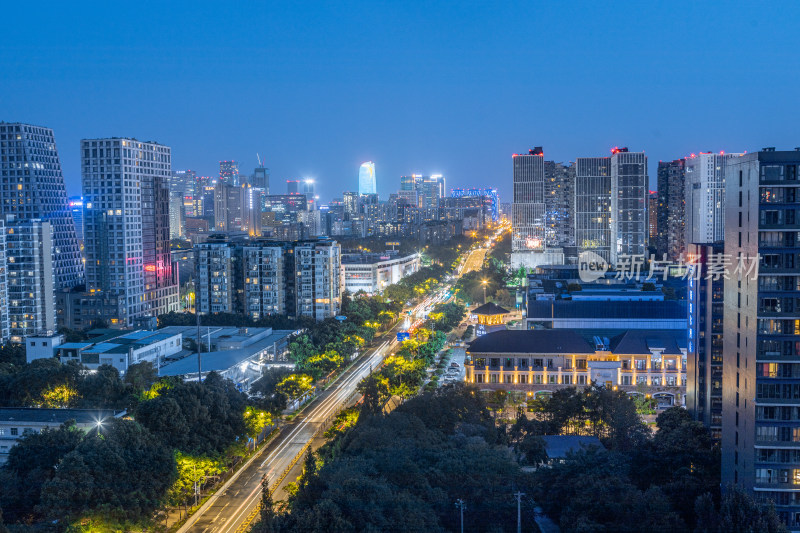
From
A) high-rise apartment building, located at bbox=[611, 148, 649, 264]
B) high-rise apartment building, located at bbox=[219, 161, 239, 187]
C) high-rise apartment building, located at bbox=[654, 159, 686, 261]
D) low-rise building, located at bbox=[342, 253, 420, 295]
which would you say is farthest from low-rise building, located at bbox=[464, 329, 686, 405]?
high-rise apartment building, located at bbox=[219, 161, 239, 187]

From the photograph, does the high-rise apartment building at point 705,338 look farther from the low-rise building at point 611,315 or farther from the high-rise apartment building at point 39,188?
the high-rise apartment building at point 39,188

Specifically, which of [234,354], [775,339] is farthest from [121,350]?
[775,339]

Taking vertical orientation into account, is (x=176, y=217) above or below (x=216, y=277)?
above

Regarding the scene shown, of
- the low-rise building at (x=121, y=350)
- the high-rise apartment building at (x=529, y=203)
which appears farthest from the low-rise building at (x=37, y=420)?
the high-rise apartment building at (x=529, y=203)

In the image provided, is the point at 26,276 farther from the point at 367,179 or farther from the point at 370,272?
the point at 367,179

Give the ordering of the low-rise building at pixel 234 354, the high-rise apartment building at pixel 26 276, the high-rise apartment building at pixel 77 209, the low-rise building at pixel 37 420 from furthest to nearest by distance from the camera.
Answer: the high-rise apartment building at pixel 77 209
the high-rise apartment building at pixel 26 276
the low-rise building at pixel 234 354
the low-rise building at pixel 37 420
